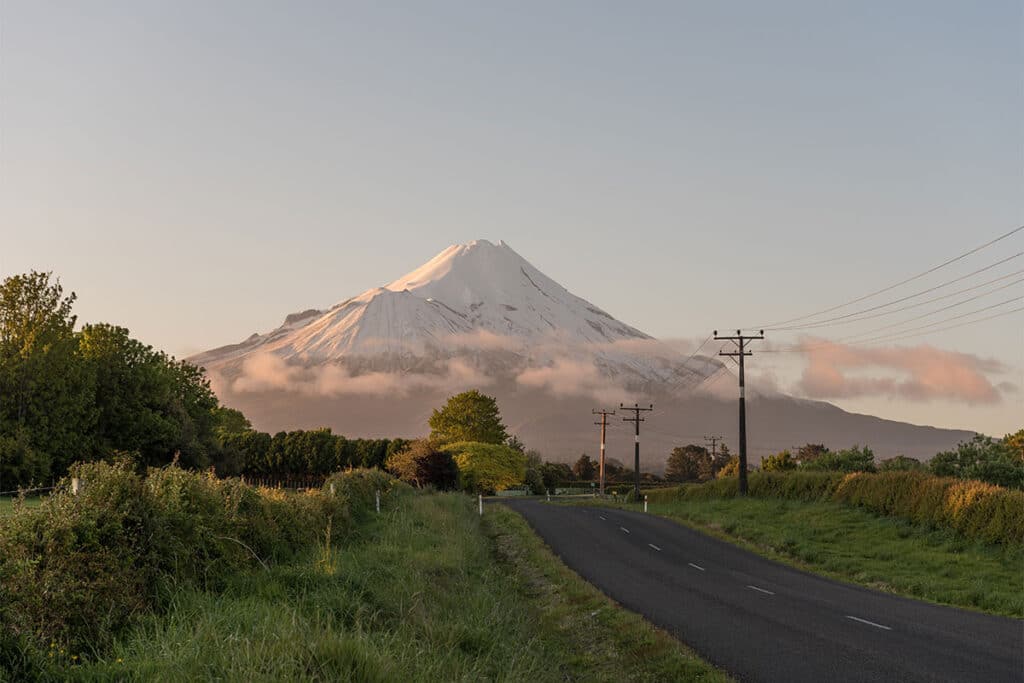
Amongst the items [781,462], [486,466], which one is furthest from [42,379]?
[781,462]

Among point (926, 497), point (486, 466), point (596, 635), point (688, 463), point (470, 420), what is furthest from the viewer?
point (688, 463)

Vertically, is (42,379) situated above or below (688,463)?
above

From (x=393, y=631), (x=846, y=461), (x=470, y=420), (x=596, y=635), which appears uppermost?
(x=470, y=420)

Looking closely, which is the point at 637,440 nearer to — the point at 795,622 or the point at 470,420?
the point at 470,420

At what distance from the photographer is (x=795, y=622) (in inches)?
681

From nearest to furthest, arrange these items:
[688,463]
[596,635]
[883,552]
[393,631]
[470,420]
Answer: [393,631], [596,635], [883,552], [470,420], [688,463]

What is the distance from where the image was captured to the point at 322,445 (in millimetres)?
119562

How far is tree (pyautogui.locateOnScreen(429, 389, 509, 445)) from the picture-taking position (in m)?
121

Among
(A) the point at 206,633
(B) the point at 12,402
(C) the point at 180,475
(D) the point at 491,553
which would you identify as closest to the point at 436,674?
(A) the point at 206,633

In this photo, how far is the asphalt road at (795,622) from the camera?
43.5 feet

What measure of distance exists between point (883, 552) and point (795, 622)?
47.0ft

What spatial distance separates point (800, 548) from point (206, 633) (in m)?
27.2

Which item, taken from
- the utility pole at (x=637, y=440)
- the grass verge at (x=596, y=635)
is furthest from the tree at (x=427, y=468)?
the grass verge at (x=596, y=635)

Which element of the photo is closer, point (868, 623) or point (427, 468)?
point (868, 623)
